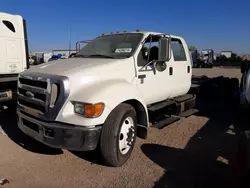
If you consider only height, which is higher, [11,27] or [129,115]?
[11,27]

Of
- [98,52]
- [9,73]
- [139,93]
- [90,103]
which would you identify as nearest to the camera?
[90,103]

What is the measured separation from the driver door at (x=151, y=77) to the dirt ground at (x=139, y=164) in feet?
3.01

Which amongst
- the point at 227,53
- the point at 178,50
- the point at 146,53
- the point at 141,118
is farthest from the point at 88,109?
the point at 227,53

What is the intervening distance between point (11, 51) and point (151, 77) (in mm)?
3893

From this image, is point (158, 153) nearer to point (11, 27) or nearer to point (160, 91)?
point (160, 91)

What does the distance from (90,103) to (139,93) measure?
3.80ft

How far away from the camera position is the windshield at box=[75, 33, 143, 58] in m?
4.27

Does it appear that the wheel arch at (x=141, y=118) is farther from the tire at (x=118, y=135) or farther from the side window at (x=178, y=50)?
the side window at (x=178, y=50)

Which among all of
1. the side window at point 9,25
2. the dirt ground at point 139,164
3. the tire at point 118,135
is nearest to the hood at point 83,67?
the tire at point 118,135

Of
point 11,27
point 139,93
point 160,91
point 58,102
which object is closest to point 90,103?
point 58,102

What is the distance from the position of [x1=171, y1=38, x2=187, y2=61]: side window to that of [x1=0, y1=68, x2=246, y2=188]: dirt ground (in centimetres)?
177

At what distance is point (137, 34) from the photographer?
4598 mm

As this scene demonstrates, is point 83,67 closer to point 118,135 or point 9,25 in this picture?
point 118,135

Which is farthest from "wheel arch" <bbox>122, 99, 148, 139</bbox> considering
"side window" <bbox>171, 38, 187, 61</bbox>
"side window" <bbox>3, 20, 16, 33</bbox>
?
"side window" <bbox>3, 20, 16, 33</bbox>
